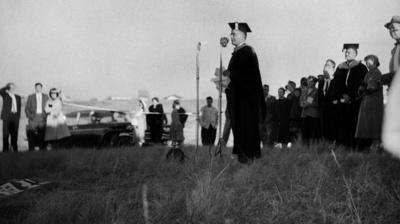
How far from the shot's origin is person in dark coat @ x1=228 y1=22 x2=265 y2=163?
5973 mm

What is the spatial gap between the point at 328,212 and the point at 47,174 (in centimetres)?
415

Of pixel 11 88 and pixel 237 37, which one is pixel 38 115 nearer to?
Result: pixel 11 88

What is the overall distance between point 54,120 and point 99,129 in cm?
166

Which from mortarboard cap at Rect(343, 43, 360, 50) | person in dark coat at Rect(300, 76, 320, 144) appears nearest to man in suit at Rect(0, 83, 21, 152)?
person in dark coat at Rect(300, 76, 320, 144)

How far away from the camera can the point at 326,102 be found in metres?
8.27

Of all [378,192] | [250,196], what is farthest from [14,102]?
[378,192]

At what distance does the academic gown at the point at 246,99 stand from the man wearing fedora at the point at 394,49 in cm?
178

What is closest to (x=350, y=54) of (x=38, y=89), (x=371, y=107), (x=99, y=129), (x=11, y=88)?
(x=371, y=107)

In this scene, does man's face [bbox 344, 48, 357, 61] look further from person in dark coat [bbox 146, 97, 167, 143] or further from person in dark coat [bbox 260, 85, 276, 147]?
person in dark coat [bbox 146, 97, 167, 143]

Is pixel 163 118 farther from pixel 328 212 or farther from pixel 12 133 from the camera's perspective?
pixel 328 212

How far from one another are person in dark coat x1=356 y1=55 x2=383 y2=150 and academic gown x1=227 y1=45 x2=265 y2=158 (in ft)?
6.37

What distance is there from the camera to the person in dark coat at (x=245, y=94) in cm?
597

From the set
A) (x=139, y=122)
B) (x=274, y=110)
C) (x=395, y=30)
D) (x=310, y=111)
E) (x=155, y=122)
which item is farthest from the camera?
(x=155, y=122)

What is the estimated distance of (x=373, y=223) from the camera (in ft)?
9.43
